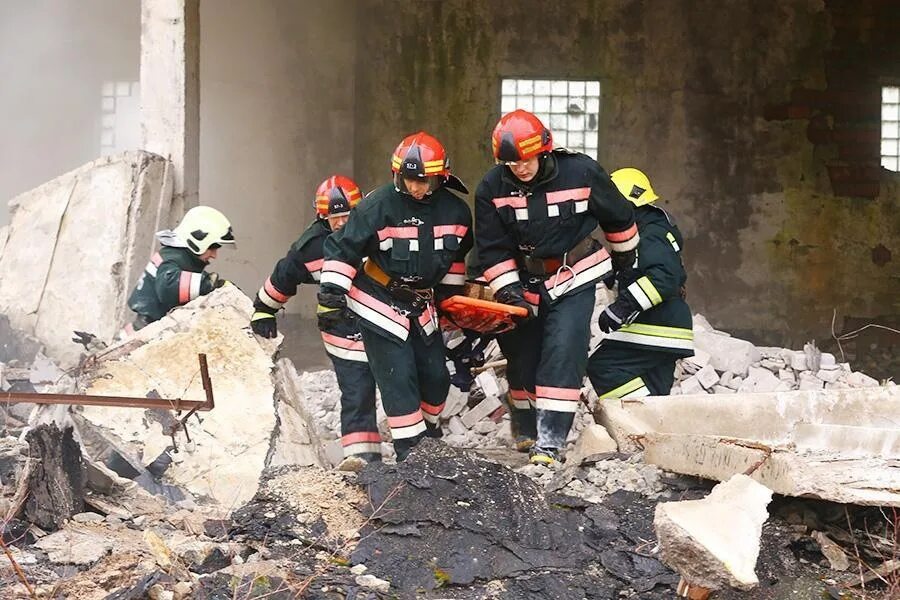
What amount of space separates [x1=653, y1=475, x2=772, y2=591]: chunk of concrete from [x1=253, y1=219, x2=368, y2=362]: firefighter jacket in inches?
121

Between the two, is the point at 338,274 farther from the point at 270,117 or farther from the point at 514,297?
the point at 270,117

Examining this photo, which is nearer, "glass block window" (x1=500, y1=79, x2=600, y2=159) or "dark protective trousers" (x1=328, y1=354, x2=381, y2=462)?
"dark protective trousers" (x1=328, y1=354, x2=381, y2=462)

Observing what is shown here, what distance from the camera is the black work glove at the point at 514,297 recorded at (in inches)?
225

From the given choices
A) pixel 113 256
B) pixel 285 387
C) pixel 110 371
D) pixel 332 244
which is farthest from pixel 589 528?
pixel 113 256

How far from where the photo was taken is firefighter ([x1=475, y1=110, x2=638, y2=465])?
554 centimetres

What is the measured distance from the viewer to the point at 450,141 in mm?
11594

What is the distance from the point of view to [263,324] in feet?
20.8

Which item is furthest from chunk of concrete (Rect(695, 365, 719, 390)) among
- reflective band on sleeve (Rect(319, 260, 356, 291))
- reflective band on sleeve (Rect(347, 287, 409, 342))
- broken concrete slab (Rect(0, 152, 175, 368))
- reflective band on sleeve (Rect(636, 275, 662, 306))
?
broken concrete slab (Rect(0, 152, 175, 368))

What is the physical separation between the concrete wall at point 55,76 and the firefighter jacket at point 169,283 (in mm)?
5421

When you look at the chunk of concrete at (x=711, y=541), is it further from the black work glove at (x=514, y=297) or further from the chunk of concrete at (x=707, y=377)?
the chunk of concrete at (x=707, y=377)

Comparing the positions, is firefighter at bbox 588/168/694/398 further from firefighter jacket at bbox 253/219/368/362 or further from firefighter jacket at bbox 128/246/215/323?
firefighter jacket at bbox 128/246/215/323

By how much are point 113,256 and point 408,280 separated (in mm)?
3283

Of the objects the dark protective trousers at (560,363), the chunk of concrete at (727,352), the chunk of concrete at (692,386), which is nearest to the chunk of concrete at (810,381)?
the chunk of concrete at (727,352)

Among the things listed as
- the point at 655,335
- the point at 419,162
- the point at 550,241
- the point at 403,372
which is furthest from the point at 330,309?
the point at 655,335
